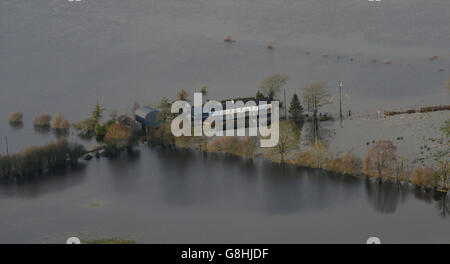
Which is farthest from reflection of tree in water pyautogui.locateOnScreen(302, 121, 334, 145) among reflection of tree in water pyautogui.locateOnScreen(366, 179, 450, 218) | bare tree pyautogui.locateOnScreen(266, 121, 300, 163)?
reflection of tree in water pyautogui.locateOnScreen(366, 179, 450, 218)

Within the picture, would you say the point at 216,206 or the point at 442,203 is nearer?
the point at 442,203

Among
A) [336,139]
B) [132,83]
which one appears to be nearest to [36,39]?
[132,83]

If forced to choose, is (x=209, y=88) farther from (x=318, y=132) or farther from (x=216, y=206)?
(x=216, y=206)

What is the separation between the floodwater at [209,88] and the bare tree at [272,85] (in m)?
0.79

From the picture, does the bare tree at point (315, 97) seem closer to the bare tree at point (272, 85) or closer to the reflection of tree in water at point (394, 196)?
the bare tree at point (272, 85)

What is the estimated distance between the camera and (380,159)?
21.0m

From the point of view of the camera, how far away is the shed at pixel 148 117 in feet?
86.1

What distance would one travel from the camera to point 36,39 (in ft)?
127

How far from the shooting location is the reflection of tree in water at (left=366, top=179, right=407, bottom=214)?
765 inches

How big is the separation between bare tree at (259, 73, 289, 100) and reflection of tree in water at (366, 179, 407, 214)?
29.4ft

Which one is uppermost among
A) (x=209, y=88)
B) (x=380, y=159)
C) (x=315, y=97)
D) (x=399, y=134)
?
(x=209, y=88)

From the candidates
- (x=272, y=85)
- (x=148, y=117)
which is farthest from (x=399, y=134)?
(x=148, y=117)

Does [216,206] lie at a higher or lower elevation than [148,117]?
lower

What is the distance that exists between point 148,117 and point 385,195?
10212 mm
